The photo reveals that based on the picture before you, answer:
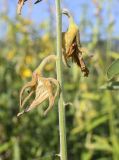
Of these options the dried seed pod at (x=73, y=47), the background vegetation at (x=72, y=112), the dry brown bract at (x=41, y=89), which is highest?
the dried seed pod at (x=73, y=47)

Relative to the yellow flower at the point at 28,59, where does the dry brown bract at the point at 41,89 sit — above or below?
above

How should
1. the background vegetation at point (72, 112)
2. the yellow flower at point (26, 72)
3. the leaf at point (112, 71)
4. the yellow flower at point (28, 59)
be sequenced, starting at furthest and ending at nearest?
1. the yellow flower at point (28, 59)
2. the yellow flower at point (26, 72)
3. the background vegetation at point (72, 112)
4. the leaf at point (112, 71)

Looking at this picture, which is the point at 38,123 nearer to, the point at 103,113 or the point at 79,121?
the point at 79,121

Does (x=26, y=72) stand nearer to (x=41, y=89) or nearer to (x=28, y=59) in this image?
(x=28, y=59)

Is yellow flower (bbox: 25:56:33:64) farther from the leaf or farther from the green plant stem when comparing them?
the green plant stem

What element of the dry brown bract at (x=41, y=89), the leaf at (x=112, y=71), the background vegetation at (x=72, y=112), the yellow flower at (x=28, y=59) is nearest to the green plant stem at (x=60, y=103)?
the dry brown bract at (x=41, y=89)

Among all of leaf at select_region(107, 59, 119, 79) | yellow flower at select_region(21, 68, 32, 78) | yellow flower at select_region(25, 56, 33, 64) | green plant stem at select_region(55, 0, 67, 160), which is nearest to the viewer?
green plant stem at select_region(55, 0, 67, 160)

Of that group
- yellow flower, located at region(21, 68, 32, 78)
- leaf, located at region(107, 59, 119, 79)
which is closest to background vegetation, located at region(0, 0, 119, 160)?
yellow flower, located at region(21, 68, 32, 78)

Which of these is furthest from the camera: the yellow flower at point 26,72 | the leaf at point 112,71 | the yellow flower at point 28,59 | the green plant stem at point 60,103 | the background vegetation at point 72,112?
the yellow flower at point 28,59

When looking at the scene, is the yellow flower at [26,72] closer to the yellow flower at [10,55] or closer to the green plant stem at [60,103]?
the yellow flower at [10,55]
